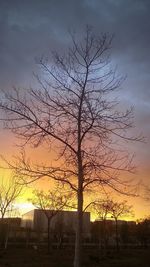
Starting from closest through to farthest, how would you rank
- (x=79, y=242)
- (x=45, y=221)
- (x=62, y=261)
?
(x=79, y=242), (x=62, y=261), (x=45, y=221)

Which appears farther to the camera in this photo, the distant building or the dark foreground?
the distant building

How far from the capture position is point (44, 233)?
88312 millimetres

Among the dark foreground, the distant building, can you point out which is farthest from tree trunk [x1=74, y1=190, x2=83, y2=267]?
the distant building

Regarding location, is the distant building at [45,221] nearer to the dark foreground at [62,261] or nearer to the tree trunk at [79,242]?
the dark foreground at [62,261]

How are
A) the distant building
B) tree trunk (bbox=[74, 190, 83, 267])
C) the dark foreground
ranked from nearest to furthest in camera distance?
tree trunk (bbox=[74, 190, 83, 267]) < the dark foreground < the distant building

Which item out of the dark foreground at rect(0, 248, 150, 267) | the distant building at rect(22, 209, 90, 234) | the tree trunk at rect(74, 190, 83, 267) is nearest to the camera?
the tree trunk at rect(74, 190, 83, 267)

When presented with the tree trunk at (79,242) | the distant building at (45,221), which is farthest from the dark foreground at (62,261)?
the distant building at (45,221)

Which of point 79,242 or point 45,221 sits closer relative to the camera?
point 79,242

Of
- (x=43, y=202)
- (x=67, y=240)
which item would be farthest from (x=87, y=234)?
(x=43, y=202)

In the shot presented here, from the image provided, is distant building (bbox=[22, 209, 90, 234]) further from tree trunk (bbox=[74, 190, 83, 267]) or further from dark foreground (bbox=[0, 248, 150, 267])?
tree trunk (bbox=[74, 190, 83, 267])

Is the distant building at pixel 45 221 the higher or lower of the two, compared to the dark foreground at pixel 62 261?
higher

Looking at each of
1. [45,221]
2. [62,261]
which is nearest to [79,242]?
[62,261]

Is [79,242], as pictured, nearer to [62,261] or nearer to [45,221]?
[62,261]

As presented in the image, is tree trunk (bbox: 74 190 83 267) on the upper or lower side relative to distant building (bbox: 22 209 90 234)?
lower
